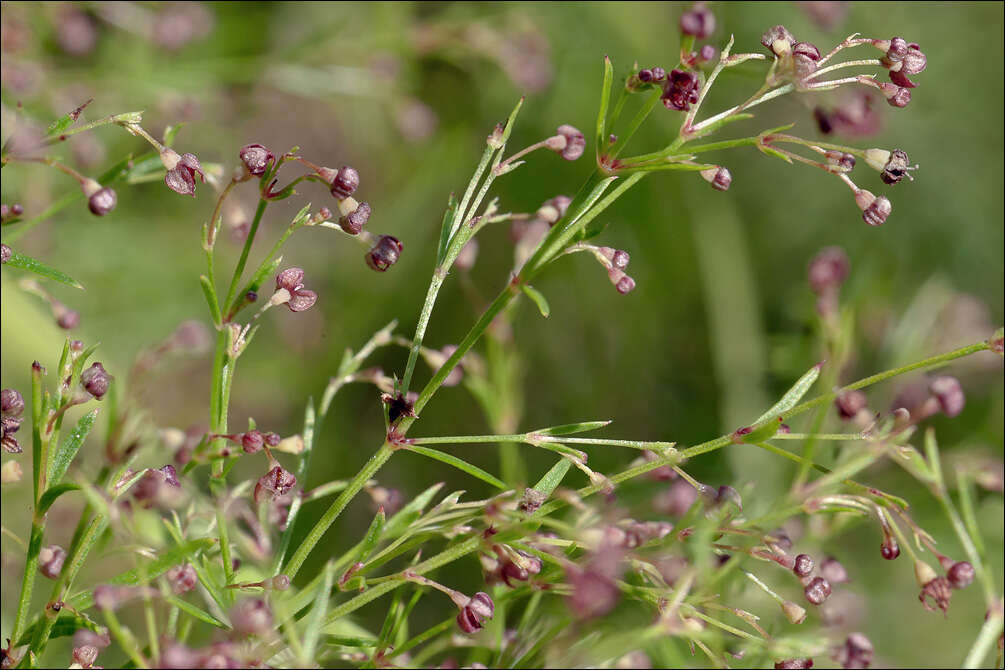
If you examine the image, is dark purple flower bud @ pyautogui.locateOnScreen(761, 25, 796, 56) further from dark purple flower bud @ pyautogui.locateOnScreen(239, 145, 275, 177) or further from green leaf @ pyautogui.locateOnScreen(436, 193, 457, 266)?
dark purple flower bud @ pyautogui.locateOnScreen(239, 145, 275, 177)

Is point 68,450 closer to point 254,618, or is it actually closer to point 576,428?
point 254,618

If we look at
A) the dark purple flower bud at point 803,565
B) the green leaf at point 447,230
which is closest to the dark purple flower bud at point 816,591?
the dark purple flower bud at point 803,565

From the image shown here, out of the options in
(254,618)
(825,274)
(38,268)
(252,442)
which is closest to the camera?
(254,618)

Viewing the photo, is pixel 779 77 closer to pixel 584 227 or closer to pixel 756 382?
pixel 584 227

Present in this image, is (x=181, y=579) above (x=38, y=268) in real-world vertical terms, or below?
below

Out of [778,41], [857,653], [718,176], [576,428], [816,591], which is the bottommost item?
[857,653]

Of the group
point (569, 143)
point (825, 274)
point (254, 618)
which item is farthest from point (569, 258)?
point (254, 618)

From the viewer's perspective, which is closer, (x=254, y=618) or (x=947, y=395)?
(x=254, y=618)
